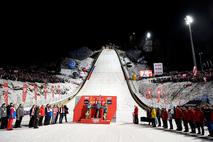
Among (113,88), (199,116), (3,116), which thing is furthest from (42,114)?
(113,88)

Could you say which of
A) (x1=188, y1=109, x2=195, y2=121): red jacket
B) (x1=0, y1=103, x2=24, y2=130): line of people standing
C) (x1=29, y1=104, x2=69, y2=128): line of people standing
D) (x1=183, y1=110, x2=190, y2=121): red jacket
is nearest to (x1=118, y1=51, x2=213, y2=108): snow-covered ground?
(x1=183, y1=110, x2=190, y2=121): red jacket

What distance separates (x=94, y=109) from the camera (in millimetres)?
15133

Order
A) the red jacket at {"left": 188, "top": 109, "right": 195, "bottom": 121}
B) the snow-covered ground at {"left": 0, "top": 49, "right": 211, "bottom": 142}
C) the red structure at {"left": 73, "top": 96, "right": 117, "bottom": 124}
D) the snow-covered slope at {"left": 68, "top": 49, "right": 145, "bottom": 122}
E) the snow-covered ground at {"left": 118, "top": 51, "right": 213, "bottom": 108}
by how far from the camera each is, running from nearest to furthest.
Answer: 1. the red jacket at {"left": 188, "top": 109, "right": 195, "bottom": 121}
2. the snow-covered ground at {"left": 0, "top": 49, "right": 211, "bottom": 142}
3. the red structure at {"left": 73, "top": 96, "right": 117, "bottom": 124}
4. the snow-covered slope at {"left": 68, "top": 49, "right": 145, "bottom": 122}
5. the snow-covered ground at {"left": 118, "top": 51, "right": 213, "bottom": 108}

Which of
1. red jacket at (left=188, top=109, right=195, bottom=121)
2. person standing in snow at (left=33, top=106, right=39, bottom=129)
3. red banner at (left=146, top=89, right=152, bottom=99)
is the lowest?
person standing in snow at (left=33, top=106, right=39, bottom=129)

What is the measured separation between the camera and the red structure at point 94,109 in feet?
48.6

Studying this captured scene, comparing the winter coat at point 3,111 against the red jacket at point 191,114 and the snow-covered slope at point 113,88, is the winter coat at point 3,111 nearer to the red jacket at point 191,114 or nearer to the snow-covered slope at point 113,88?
the snow-covered slope at point 113,88

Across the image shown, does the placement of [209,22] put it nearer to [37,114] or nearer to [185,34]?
[185,34]

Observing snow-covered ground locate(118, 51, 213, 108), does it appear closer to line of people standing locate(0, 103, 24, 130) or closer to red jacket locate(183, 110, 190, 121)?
red jacket locate(183, 110, 190, 121)

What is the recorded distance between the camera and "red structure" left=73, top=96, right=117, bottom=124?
14809mm

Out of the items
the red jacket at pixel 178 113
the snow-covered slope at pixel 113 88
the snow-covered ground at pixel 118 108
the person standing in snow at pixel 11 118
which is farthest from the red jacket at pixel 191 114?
the person standing in snow at pixel 11 118

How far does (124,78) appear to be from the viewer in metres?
36.5

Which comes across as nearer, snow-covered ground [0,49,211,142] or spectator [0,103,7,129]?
snow-covered ground [0,49,211,142]

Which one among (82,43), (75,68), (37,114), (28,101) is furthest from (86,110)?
(82,43)

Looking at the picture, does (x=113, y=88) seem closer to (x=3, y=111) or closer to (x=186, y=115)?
(x=186, y=115)
